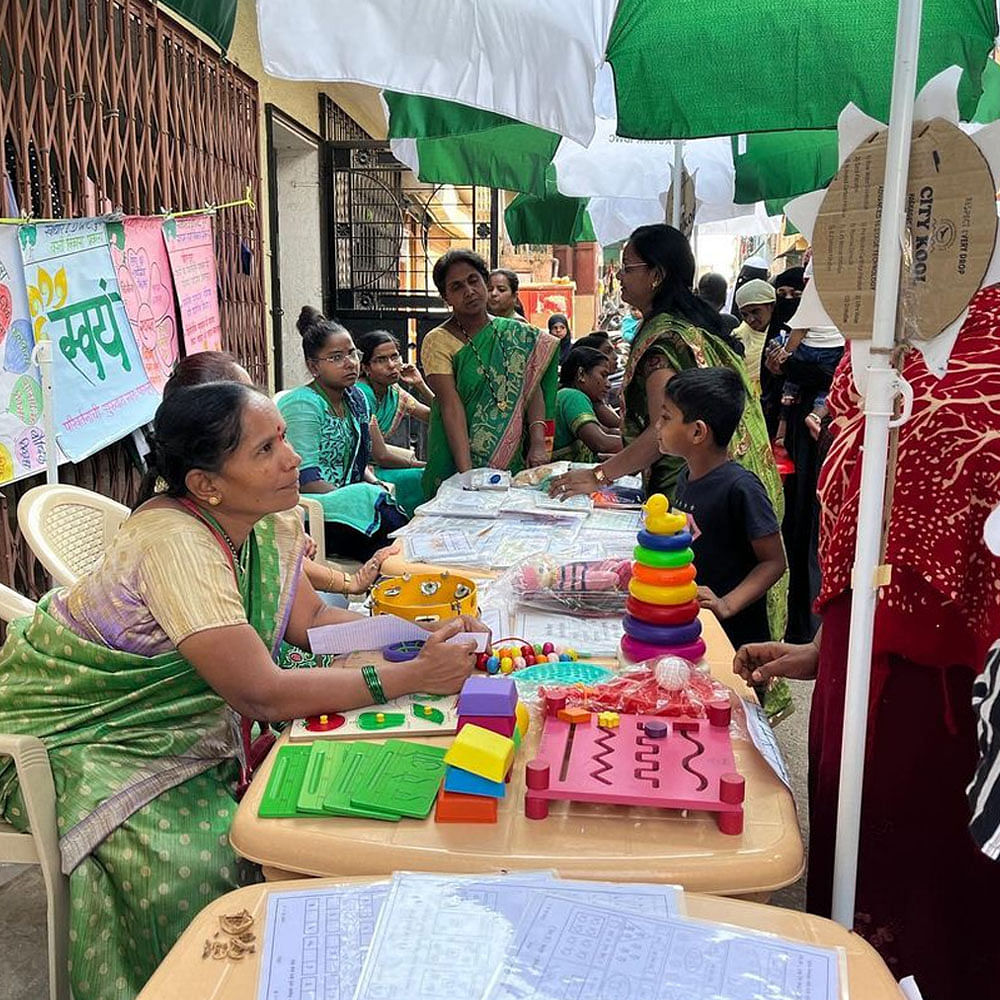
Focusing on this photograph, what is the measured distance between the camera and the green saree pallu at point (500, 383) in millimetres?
3654

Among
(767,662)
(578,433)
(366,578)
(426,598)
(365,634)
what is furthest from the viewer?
(578,433)

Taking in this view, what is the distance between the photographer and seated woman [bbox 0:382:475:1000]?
144 centimetres

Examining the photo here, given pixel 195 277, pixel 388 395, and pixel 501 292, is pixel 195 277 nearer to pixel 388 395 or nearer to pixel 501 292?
pixel 388 395

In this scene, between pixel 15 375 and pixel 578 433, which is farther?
pixel 578 433

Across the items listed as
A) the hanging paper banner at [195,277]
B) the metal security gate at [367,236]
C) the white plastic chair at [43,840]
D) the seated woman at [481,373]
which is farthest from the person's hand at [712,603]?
the metal security gate at [367,236]

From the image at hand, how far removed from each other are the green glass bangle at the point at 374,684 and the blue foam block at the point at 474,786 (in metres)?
0.33

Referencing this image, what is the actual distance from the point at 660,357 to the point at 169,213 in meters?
2.78

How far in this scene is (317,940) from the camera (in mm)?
902

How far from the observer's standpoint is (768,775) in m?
1.21

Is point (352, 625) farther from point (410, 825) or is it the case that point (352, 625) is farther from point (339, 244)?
point (339, 244)

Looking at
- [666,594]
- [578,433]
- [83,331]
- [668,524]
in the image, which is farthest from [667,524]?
[83,331]

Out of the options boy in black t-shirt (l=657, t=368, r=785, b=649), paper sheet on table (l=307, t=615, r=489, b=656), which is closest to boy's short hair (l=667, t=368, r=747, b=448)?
boy in black t-shirt (l=657, t=368, r=785, b=649)

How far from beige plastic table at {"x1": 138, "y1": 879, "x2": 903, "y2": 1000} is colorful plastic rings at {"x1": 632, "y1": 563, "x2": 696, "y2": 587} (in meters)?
0.63

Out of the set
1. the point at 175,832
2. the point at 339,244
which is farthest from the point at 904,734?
the point at 339,244
